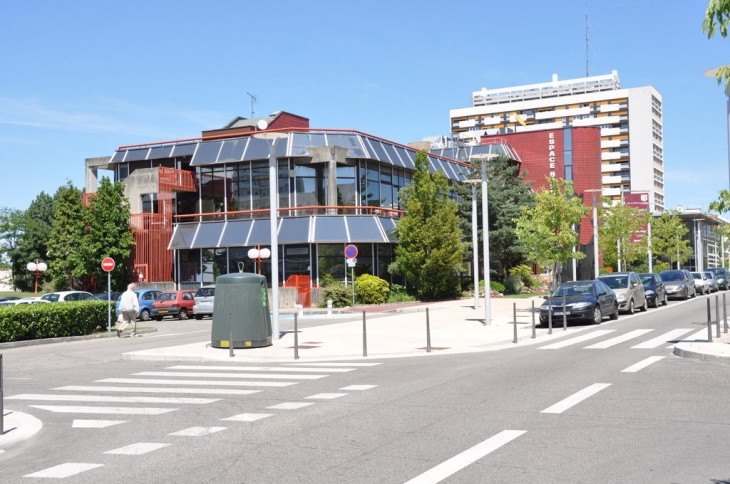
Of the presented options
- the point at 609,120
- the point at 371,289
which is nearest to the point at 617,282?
the point at 371,289

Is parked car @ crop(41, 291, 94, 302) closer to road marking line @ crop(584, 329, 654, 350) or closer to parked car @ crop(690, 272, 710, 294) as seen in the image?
road marking line @ crop(584, 329, 654, 350)

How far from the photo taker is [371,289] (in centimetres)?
3988

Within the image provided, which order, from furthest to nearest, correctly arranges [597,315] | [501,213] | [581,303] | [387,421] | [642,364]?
[501,213] → [597,315] → [581,303] → [642,364] → [387,421]

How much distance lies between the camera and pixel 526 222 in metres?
32.6

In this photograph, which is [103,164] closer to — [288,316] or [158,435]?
[288,316]

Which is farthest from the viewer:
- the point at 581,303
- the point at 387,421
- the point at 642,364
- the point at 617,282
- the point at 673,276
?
the point at 673,276

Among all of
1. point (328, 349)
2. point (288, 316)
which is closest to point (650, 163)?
point (288, 316)

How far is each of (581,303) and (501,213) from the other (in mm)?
22766

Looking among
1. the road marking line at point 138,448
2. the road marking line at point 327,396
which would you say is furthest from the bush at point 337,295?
the road marking line at point 138,448

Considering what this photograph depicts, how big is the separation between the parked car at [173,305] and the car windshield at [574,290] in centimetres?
1899

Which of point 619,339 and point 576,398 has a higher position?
point 576,398

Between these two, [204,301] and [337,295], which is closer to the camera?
[204,301]

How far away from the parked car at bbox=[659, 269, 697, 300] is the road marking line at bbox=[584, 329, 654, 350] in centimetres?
2081

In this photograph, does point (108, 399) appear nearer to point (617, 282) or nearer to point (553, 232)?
point (553, 232)
